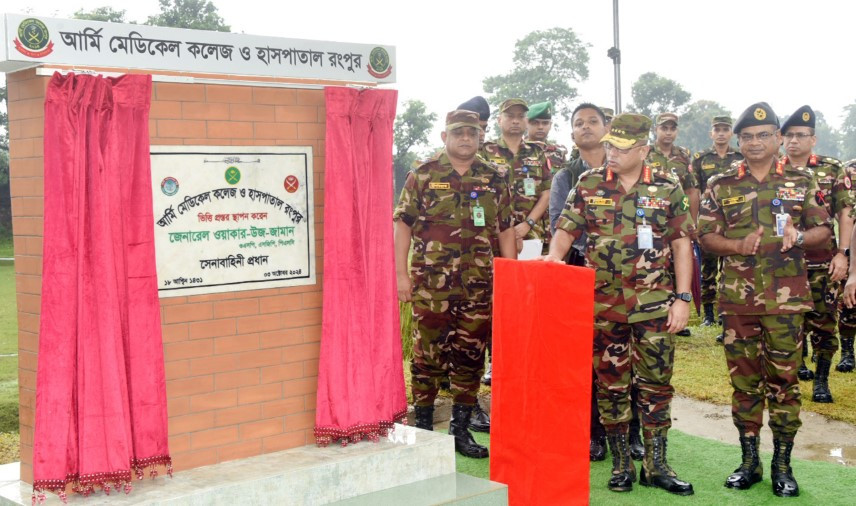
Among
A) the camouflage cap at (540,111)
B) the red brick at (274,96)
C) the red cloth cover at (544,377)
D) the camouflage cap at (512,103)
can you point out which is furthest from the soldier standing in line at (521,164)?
the red brick at (274,96)

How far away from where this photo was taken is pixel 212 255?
4109mm

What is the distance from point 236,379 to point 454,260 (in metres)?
2.02

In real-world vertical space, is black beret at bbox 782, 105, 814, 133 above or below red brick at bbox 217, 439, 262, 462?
above

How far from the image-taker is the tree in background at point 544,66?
60.9m

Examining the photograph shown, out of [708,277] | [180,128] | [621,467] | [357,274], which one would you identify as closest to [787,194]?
[621,467]

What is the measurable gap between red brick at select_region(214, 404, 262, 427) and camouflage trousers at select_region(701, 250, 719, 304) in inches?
297

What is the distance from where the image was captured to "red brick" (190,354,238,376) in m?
4.08

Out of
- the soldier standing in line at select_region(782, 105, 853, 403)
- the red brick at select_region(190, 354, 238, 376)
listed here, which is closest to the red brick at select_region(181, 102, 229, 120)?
the red brick at select_region(190, 354, 238, 376)

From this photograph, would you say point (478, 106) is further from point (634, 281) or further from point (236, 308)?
point (236, 308)

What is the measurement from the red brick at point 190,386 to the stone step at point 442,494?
2.60ft

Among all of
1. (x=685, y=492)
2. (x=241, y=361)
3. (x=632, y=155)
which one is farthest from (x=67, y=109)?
(x=685, y=492)

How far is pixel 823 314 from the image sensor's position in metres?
7.43

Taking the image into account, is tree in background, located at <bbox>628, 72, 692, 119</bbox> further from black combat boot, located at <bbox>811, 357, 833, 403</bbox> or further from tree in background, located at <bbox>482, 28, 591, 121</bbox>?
black combat boot, located at <bbox>811, 357, 833, 403</bbox>

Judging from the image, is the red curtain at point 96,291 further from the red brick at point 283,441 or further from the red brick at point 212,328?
the red brick at point 283,441
